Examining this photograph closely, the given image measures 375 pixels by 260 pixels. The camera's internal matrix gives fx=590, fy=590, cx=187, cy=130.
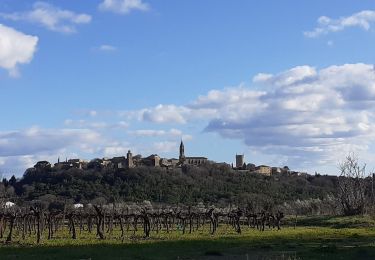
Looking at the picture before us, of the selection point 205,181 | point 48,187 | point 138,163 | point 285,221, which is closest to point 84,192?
point 48,187

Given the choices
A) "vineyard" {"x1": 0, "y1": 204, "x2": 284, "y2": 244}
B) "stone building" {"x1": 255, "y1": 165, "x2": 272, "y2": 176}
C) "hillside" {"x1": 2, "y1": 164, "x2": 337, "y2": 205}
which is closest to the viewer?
"vineyard" {"x1": 0, "y1": 204, "x2": 284, "y2": 244}

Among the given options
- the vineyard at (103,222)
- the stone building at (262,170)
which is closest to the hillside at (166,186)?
the stone building at (262,170)

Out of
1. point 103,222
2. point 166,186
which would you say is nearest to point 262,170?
point 166,186

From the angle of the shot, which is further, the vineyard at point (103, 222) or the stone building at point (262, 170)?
the stone building at point (262, 170)

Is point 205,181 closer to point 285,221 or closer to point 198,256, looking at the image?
point 285,221

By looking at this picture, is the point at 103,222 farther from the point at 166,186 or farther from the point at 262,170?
the point at 262,170

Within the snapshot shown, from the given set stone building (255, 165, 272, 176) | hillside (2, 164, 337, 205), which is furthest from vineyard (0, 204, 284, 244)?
stone building (255, 165, 272, 176)

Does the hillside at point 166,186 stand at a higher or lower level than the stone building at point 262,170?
lower

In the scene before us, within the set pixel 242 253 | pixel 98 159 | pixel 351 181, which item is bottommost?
pixel 242 253

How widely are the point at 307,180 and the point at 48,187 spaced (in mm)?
74455

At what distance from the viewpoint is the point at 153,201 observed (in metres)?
133

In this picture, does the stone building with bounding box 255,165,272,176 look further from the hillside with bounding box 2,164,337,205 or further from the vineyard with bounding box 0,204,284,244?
the vineyard with bounding box 0,204,284,244

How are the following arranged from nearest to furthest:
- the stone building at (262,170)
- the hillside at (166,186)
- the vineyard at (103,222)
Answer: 1. the vineyard at (103,222)
2. the hillside at (166,186)
3. the stone building at (262,170)

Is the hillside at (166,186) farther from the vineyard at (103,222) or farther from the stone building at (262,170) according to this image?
the vineyard at (103,222)
